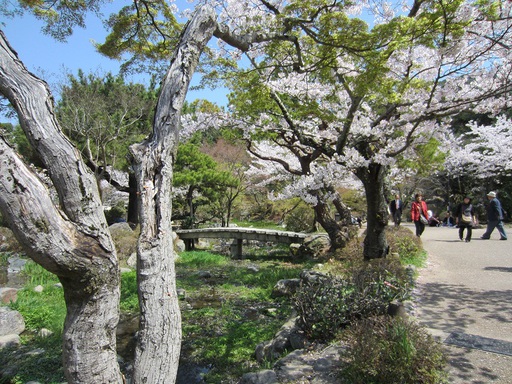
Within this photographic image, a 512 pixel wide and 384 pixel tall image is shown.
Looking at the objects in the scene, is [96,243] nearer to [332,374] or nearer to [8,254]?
[332,374]

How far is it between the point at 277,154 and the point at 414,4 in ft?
31.0

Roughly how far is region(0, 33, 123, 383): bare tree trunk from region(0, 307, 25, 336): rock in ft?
17.3

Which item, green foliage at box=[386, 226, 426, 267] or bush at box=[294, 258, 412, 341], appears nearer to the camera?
bush at box=[294, 258, 412, 341]

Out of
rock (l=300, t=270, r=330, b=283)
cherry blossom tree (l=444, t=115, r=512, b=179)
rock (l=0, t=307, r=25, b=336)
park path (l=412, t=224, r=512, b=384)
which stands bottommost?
rock (l=0, t=307, r=25, b=336)

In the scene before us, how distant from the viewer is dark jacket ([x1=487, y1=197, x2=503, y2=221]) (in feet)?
33.4

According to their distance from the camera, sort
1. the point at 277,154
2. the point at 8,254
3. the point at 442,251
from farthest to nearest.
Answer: the point at 277,154 → the point at 8,254 → the point at 442,251

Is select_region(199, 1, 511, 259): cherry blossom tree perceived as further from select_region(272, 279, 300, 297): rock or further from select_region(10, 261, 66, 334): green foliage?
select_region(10, 261, 66, 334): green foliage

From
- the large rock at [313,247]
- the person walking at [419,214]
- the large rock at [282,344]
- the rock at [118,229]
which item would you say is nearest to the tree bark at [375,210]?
the person walking at [419,214]

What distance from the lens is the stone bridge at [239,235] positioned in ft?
44.1

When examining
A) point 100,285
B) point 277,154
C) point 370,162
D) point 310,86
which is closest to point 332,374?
point 100,285

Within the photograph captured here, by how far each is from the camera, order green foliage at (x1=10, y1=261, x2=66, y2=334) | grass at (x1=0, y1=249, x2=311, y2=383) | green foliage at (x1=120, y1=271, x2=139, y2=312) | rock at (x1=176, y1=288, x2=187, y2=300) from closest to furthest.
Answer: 1. grass at (x1=0, y1=249, x2=311, y2=383)
2. green foliage at (x1=10, y1=261, x2=66, y2=334)
3. green foliage at (x1=120, y1=271, x2=139, y2=312)
4. rock at (x1=176, y1=288, x2=187, y2=300)

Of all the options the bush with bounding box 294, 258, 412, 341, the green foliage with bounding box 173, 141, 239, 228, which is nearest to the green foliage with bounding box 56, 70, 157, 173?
the green foliage with bounding box 173, 141, 239, 228

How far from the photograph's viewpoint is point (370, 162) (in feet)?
24.1

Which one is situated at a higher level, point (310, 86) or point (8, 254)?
point (310, 86)
